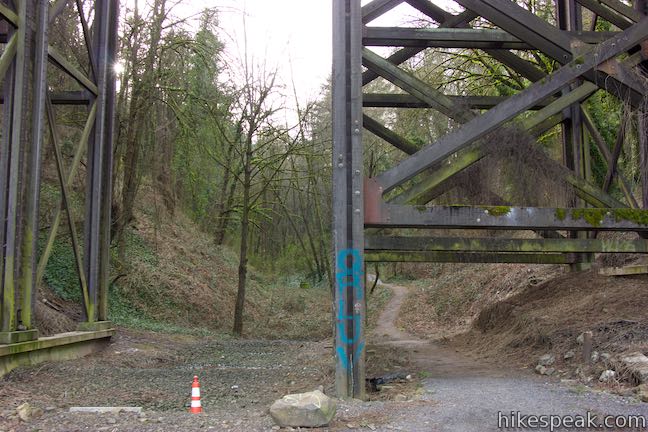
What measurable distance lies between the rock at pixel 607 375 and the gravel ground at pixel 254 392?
294 millimetres

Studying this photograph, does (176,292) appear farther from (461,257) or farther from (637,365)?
(637,365)

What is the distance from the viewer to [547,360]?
7.97 m

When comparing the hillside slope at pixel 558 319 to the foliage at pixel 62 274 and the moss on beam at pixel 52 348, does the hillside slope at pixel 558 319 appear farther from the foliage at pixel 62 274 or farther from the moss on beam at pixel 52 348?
the foliage at pixel 62 274

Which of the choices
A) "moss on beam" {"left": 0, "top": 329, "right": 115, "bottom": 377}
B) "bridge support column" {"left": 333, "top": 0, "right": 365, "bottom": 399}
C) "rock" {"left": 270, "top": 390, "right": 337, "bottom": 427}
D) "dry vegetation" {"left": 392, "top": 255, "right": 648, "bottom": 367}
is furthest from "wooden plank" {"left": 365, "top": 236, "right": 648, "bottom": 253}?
"moss on beam" {"left": 0, "top": 329, "right": 115, "bottom": 377}

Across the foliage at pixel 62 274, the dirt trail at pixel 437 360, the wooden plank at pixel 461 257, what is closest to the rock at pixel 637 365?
the dirt trail at pixel 437 360

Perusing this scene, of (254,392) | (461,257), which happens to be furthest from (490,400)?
(461,257)

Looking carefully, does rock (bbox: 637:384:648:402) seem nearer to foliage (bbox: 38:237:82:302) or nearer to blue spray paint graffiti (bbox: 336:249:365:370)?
blue spray paint graffiti (bbox: 336:249:365:370)

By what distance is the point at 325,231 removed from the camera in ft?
101

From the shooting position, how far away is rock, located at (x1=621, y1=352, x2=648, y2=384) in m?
6.00

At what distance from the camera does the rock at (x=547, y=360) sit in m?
7.87

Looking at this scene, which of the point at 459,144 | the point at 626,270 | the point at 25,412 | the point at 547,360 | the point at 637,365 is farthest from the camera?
the point at 626,270

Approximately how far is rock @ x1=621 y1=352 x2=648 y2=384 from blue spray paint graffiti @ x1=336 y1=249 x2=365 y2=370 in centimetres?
295

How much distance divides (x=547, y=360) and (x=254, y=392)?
4.07 m

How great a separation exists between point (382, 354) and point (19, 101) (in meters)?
7.46
